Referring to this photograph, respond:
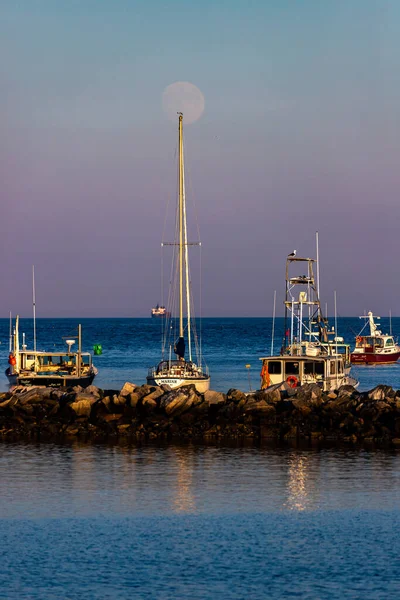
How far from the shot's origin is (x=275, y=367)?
192ft

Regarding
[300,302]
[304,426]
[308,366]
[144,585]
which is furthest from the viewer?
[300,302]

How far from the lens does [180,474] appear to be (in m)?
36.8

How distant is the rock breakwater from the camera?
46.9 metres

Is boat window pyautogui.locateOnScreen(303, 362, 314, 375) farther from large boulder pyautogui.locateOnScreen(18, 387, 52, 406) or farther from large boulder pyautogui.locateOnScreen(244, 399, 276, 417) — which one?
large boulder pyautogui.locateOnScreen(18, 387, 52, 406)

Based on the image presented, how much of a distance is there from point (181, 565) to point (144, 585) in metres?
1.81

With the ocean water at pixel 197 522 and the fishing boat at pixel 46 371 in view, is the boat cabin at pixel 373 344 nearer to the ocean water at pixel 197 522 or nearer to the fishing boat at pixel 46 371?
the fishing boat at pixel 46 371

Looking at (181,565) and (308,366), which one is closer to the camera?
(181,565)

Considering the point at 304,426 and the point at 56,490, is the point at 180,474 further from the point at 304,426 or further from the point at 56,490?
the point at 304,426

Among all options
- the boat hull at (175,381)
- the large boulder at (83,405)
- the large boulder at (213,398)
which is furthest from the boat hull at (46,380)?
the large boulder at (213,398)

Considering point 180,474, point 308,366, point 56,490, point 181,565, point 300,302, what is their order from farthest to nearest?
point 300,302 → point 308,366 → point 180,474 → point 56,490 → point 181,565

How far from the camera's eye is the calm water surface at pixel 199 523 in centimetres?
2359

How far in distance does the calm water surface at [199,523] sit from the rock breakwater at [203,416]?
4330mm

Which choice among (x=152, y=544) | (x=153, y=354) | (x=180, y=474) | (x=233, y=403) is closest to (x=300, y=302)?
(x=233, y=403)

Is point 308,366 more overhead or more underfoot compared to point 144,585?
more overhead
